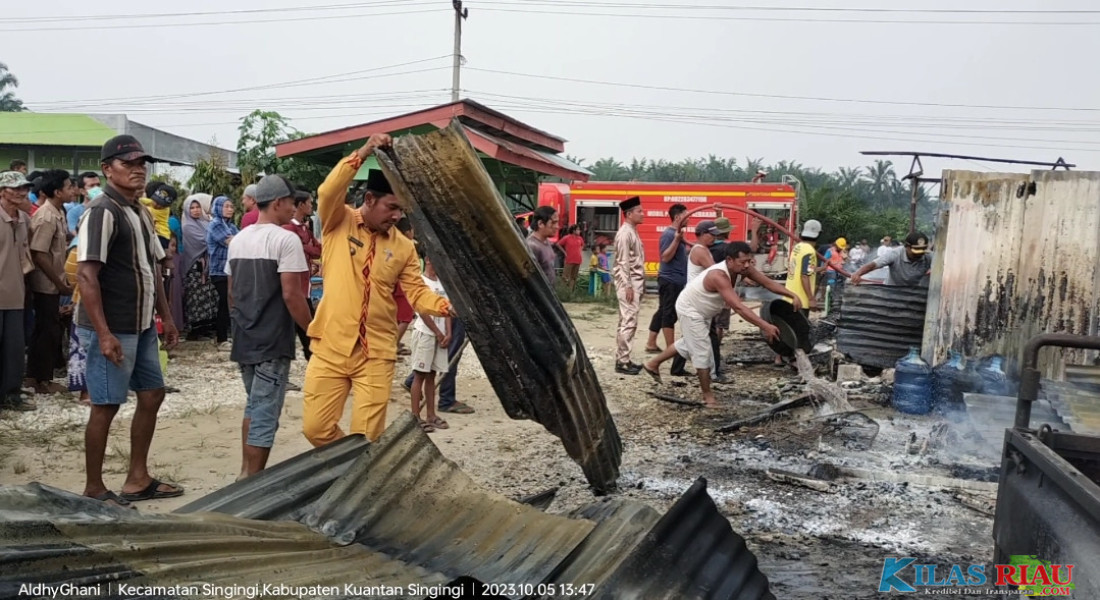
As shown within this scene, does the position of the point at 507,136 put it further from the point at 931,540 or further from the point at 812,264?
the point at 931,540

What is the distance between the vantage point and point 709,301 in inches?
296

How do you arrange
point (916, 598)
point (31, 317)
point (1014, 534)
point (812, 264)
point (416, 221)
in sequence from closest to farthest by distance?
point (1014, 534)
point (416, 221)
point (916, 598)
point (31, 317)
point (812, 264)

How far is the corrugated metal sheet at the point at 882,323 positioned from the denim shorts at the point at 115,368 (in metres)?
6.94

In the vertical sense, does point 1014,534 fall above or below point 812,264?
below

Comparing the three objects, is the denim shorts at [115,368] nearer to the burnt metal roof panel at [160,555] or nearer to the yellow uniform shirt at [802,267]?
the burnt metal roof panel at [160,555]

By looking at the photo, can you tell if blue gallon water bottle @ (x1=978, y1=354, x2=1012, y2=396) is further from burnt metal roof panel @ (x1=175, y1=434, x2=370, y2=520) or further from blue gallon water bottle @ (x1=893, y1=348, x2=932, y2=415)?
burnt metal roof panel @ (x1=175, y1=434, x2=370, y2=520)

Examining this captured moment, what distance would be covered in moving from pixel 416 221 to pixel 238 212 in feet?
36.4

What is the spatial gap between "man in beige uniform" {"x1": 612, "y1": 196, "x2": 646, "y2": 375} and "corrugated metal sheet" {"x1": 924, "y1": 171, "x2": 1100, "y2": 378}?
10.1ft

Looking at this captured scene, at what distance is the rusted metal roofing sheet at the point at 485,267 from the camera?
10.1 ft

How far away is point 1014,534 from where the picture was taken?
2805 mm

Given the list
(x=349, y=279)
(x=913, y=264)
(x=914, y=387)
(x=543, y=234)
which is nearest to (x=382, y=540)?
(x=349, y=279)

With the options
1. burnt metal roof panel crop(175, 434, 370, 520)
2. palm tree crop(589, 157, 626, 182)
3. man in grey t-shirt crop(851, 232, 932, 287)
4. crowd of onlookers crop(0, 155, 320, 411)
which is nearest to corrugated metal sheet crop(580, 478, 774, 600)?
burnt metal roof panel crop(175, 434, 370, 520)

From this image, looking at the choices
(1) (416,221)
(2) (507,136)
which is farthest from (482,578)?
(2) (507,136)

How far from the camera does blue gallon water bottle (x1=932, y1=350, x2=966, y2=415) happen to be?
23.5ft
